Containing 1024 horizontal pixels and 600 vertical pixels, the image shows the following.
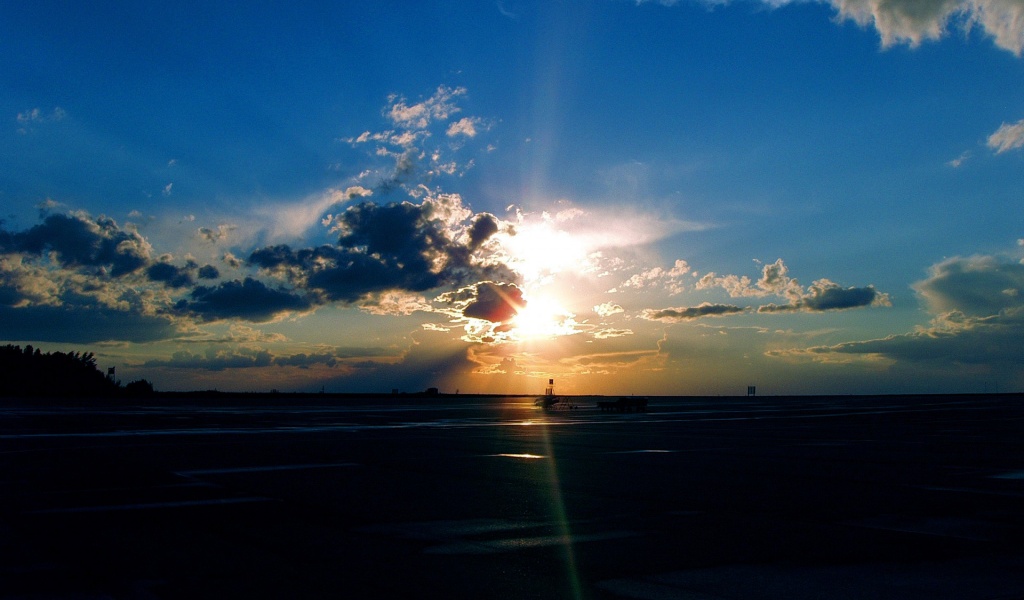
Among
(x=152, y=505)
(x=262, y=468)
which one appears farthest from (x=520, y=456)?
(x=152, y=505)

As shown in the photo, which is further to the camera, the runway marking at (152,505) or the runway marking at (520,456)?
the runway marking at (520,456)

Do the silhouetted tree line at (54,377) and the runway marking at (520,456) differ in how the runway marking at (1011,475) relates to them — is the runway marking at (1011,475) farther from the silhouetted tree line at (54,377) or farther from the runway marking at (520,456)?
the silhouetted tree line at (54,377)

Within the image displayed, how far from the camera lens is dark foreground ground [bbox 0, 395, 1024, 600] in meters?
8.35

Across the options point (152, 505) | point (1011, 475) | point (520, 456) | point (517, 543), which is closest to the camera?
point (517, 543)

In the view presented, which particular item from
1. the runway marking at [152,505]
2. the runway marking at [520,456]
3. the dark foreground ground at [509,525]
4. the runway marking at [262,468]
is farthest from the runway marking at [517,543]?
the runway marking at [520,456]

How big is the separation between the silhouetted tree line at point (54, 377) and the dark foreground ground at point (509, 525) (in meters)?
131

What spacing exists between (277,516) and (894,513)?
1004 cm

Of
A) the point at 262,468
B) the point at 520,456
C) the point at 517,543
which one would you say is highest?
the point at 520,456

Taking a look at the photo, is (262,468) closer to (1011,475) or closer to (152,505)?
(152,505)

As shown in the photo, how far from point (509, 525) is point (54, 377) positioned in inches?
6214

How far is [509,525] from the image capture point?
465 inches

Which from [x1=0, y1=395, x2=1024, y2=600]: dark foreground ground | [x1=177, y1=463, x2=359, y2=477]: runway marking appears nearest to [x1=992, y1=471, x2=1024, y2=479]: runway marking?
[x1=0, y1=395, x2=1024, y2=600]: dark foreground ground

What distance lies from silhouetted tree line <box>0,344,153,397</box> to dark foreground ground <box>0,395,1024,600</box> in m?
131

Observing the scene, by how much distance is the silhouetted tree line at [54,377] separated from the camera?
137750 millimetres
